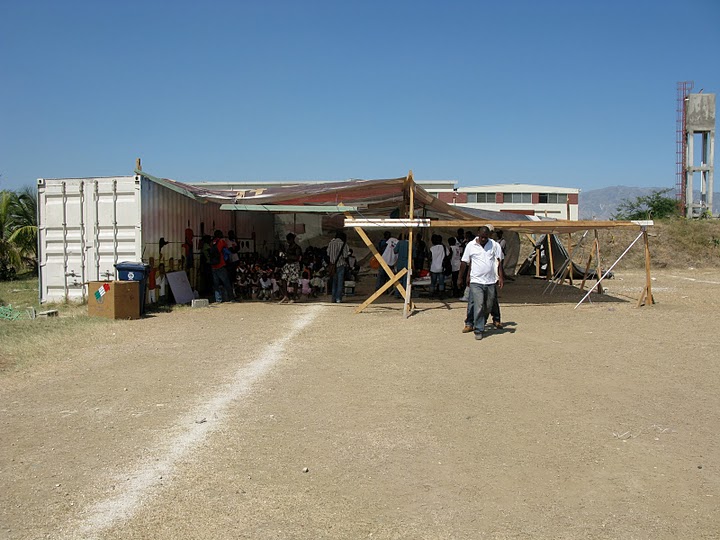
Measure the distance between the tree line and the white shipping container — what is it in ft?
22.3

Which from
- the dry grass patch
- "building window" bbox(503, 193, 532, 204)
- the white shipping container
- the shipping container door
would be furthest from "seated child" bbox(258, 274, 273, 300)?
"building window" bbox(503, 193, 532, 204)

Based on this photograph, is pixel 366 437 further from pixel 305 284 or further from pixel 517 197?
pixel 517 197

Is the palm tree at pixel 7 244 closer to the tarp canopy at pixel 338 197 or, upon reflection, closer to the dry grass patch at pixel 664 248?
the tarp canopy at pixel 338 197

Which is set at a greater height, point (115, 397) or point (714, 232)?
point (714, 232)

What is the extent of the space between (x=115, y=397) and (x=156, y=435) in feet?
A: 4.43

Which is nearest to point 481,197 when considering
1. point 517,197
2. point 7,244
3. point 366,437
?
point 517,197

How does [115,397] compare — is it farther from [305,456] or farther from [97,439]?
[305,456]

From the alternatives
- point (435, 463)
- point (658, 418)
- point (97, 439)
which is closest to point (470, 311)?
point (658, 418)

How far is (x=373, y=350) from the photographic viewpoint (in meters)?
8.25

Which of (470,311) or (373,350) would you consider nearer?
(373,350)

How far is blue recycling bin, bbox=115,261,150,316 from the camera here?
448 inches

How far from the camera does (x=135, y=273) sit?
37.4ft

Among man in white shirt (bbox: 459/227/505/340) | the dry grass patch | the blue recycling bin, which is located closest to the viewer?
man in white shirt (bbox: 459/227/505/340)

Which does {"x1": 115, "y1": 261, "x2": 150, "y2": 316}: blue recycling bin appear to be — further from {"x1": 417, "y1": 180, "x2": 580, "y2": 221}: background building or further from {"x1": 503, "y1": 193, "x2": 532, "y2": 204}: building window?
{"x1": 503, "y1": 193, "x2": 532, "y2": 204}: building window
